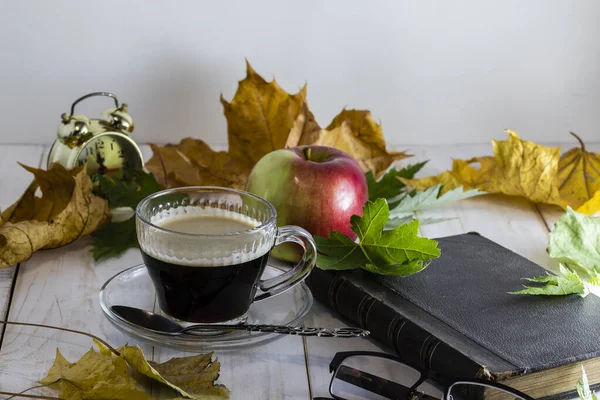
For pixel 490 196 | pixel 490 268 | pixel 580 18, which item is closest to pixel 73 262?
pixel 490 268

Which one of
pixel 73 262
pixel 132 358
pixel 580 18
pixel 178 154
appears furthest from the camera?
pixel 580 18

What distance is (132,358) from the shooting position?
0.65 metres

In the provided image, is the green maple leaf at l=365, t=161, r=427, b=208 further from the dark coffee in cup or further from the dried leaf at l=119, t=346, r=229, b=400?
the dried leaf at l=119, t=346, r=229, b=400

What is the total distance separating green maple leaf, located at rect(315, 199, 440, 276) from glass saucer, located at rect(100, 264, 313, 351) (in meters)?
0.05

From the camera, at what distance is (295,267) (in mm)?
786

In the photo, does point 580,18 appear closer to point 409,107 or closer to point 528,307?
point 409,107

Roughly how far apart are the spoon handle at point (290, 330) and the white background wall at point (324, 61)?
25.4 inches

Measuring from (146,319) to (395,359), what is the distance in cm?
23

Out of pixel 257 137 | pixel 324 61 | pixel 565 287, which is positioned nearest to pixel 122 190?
pixel 257 137

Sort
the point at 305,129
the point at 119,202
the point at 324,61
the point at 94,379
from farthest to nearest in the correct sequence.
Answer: the point at 324,61
the point at 305,129
the point at 119,202
the point at 94,379

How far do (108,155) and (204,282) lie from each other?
1.24 feet

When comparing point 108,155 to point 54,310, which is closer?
point 54,310

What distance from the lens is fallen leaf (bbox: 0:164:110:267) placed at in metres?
0.87

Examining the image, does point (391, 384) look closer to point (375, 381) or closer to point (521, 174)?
point (375, 381)
